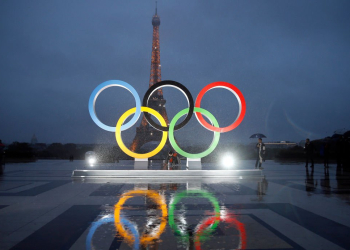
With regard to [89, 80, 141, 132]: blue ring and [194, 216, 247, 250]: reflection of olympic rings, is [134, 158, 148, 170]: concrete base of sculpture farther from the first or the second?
[194, 216, 247, 250]: reflection of olympic rings

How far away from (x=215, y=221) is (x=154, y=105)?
152 ft

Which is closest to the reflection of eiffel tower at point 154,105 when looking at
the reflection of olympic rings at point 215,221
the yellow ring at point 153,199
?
the yellow ring at point 153,199

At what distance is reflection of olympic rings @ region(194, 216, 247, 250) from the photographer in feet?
17.2

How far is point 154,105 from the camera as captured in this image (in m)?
52.7

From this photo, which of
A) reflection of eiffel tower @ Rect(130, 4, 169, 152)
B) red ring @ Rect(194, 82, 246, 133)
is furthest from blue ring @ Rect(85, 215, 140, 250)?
reflection of eiffel tower @ Rect(130, 4, 169, 152)

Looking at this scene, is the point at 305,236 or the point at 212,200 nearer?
the point at 305,236

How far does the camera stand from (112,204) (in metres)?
8.48

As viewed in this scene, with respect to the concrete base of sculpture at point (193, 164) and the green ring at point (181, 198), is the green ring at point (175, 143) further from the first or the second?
the green ring at point (181, 198)

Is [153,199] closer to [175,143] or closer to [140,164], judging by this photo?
[175,143]

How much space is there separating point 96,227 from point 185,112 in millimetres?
10868

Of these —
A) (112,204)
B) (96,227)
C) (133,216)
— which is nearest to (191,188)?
(112,204)

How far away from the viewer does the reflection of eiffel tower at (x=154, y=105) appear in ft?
163

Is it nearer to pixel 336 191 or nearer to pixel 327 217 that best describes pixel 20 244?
pixel 327 217

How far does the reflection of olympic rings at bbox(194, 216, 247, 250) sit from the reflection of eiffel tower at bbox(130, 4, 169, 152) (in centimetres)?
4137
